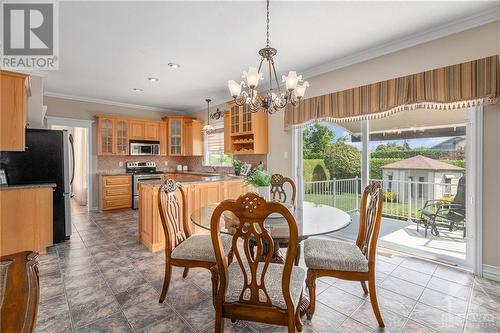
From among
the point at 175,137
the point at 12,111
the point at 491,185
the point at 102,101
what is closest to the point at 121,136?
the point at 102,101

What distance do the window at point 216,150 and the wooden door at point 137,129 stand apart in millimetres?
1643

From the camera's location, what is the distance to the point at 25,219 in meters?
3.03

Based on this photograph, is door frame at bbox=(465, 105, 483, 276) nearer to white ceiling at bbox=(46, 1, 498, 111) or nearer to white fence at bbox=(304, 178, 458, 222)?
white fence at bbox=(304, 178, 458, 222)

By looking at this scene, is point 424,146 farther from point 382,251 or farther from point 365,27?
point 365,27

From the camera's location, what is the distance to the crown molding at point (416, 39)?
7.95 ft

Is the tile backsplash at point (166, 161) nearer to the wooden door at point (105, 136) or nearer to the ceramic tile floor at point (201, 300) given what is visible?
the wooden door at point (105, 136)

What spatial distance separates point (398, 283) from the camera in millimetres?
2426

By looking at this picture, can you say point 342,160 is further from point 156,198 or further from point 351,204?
point 156,198

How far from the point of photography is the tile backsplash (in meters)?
5.28

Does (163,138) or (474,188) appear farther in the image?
(163,138)

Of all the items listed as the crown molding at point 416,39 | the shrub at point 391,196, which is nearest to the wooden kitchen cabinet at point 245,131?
the crown molding at point 416,39

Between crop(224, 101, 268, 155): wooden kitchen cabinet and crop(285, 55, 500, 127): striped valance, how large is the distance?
101cm

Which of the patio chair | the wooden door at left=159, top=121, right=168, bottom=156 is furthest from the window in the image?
the patio chair

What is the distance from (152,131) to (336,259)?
596 centimetres
